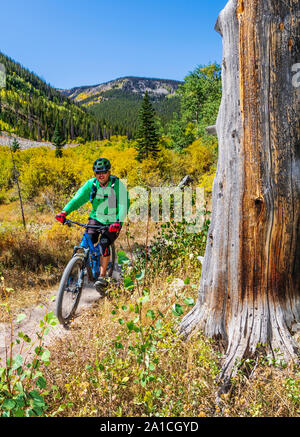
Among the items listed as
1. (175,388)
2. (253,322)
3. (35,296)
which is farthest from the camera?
(35,296)

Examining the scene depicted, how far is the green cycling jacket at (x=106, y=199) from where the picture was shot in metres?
3.90

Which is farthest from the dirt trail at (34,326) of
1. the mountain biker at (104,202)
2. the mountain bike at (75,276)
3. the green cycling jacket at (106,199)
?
the green cycling jacket at (106,199)

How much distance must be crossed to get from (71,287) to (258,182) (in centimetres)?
282

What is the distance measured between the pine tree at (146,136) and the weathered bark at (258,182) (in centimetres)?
2211

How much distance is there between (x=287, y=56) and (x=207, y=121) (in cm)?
1962

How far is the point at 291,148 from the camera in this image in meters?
2.17

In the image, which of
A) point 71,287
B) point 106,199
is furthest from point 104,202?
point 71,287

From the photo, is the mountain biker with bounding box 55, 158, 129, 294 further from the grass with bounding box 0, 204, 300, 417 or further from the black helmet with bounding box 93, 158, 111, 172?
the grass with bounding box 0, 204, 300, 417

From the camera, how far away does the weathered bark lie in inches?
82.3

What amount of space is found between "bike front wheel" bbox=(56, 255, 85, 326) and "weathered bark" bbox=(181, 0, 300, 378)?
207 cm

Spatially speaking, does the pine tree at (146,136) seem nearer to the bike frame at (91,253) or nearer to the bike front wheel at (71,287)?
the bike frame at (91,253)
